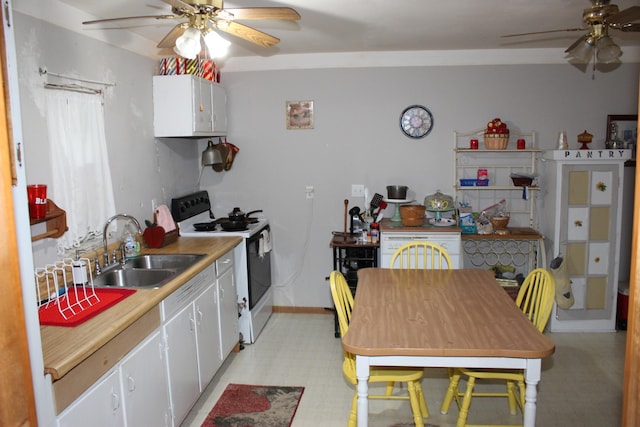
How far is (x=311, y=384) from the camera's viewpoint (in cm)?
355

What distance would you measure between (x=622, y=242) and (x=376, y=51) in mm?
2768

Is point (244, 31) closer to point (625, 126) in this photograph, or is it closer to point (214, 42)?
point (214, 42)

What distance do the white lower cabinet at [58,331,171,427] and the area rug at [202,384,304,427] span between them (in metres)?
0.48

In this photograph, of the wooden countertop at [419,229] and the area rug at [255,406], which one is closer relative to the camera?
the area rug at [255,406]

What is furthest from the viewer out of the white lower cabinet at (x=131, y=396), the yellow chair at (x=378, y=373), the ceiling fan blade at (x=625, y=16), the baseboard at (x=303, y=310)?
the baseboard at (x=303, y=310)

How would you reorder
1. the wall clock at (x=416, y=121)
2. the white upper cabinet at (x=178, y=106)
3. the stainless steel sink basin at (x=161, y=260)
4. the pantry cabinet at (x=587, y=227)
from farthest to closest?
1. the wall clock at (x=416, y=121)
2. the pantry cabinet at (x=587, y=227)
3. the white upper cabinet at (x=178, y=106)
4. the stainless steel sink basin at (x=161, y=260)

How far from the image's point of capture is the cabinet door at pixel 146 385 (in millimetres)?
2314

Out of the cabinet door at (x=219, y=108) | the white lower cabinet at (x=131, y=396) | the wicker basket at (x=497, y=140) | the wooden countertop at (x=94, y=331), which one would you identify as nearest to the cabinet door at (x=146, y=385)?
the white lower cabinet at (x=131, y=396)

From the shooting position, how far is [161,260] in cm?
349

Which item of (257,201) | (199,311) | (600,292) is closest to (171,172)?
(257,201)

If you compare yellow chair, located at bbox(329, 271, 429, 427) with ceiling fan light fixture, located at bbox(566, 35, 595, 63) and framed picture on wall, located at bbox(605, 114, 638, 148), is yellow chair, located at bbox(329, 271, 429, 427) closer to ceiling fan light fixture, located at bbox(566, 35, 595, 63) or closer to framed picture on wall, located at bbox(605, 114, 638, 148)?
ceiling fan light fixture, located at bbox(566, 35, 595, 63)

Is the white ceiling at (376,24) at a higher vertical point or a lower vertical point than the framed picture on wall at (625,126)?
higher

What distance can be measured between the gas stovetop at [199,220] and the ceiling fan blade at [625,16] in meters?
2.75

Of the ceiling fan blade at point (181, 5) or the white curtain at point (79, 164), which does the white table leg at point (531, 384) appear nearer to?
the ceiling fan blade at point (181, 5)
